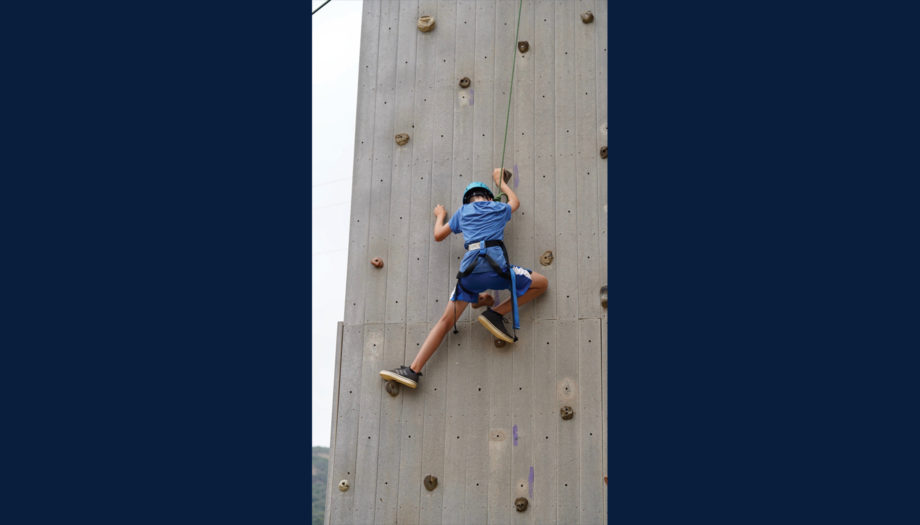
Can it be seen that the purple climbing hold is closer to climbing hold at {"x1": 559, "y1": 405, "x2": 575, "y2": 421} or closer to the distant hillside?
climbing hold at {"x1": 559, "y1": 405, "x2": 575, "y2": 421}

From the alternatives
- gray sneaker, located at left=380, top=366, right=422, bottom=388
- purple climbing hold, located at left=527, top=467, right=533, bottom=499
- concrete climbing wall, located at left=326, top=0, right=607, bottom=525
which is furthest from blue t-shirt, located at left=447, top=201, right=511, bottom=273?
purple climbing hold, located at left=527, top=467, right=533, bottom=499

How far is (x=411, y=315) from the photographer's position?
188 inches

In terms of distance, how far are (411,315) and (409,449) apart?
0.73 meters

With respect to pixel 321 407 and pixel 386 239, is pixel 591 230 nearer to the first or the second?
pixel 386 239

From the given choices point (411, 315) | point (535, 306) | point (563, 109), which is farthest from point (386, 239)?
point (563, 109)

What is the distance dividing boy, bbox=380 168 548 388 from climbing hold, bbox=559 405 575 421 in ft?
1.44

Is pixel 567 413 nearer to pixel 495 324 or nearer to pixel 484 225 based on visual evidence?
pixel 495 324

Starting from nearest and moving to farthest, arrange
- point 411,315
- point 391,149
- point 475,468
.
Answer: point 475,468 → point 411,315 → point 391,149

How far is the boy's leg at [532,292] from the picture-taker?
4484 mm

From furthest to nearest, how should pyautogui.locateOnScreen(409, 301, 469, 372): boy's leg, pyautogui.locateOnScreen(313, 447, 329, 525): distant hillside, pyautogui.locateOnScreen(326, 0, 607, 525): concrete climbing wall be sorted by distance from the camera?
pyautogui.locateOnScreen(313, 447, 329, 525): distant hillside, pyautogui.locateOnScreen(409, 301, 469, 372): boy's leg, pyautogui.locateOnScreen(326, 0, 607, 525): concrete climbing wall

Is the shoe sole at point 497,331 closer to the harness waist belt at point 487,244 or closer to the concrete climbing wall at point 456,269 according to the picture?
the concrete climbing wall at point 456,269

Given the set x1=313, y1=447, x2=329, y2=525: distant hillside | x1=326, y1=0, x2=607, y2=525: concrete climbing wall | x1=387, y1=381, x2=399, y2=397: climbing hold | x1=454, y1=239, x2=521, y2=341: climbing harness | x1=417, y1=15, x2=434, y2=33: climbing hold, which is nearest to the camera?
x1=454, y1=239, x2=521, y2=341: climbing harness

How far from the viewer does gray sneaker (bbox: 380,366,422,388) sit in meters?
4.54

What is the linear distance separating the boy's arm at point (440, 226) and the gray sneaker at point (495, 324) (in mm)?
472
